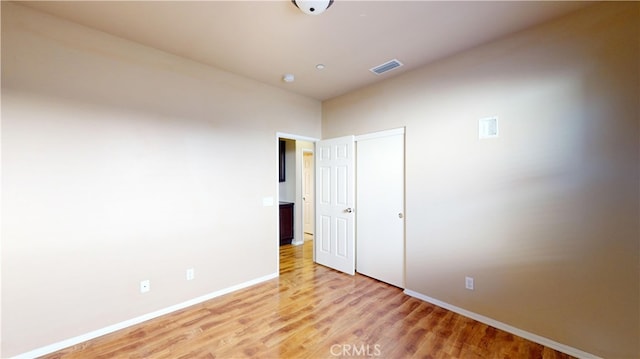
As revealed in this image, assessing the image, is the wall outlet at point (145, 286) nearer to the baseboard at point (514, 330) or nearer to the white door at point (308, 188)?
Result: the baseboard at point (514, 330)

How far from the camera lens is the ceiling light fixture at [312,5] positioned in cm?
Result: 177

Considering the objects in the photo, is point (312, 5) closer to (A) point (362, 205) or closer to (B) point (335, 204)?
(A) point (362, 205)

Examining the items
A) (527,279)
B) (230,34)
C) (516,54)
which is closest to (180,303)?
(230,34)

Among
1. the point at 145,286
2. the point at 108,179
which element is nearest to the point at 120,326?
the point at 145,286

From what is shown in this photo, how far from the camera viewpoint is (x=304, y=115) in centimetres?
388

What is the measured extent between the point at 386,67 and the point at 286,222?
354cm

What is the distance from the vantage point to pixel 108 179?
2.23 m

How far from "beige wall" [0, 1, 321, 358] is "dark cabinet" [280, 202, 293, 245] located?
1854mm

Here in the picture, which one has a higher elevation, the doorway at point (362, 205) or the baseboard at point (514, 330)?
the doorway at point (362, 205)

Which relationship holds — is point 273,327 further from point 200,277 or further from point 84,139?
point 84,139

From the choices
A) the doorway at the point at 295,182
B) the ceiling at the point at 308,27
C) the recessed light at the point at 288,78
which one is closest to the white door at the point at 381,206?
the ceiling at the point at 308,27

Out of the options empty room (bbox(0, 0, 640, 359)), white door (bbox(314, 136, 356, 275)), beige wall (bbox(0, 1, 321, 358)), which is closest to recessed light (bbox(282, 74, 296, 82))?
empty room (bbox(0, 0, 640, 359))

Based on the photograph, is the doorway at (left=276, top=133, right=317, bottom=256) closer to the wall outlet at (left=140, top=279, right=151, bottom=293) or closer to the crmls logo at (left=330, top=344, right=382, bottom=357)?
the wall outlet at (left=140, top=279, right=151, bottom=293)

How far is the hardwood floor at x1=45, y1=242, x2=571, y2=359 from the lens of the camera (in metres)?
1.99
